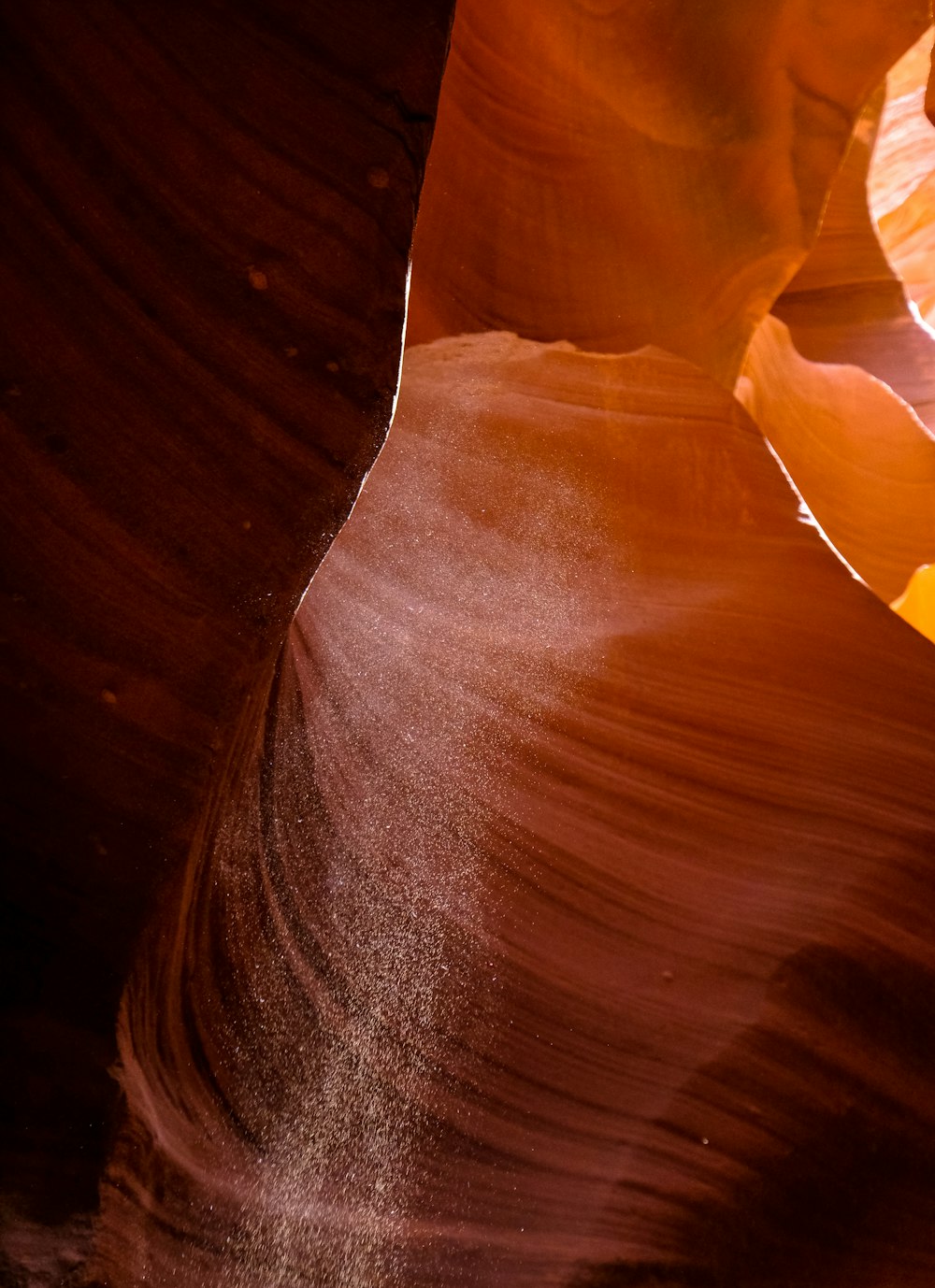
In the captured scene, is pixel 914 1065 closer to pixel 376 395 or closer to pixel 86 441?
pixel 376 395

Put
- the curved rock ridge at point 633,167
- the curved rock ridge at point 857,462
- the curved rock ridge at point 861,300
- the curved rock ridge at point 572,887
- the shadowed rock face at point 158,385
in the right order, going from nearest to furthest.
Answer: the shadowed rock face at point 158,385
the curved rock ridge at point 572,887
the curved rock ridge at point 633,167
the curved rock ridge at point 857,462
the curved rock ridge at point 861,300

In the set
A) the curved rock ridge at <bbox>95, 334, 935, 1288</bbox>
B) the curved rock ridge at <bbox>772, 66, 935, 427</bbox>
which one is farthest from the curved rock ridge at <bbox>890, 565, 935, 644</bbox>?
the curved rock ridge at <bbox>95, 334, 935, 1288</bbox>

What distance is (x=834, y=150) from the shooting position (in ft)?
9.91

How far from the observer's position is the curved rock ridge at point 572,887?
1595 millimetres

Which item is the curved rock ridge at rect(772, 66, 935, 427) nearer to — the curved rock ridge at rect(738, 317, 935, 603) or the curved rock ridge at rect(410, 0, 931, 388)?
the curved rock ridge at rect(738, 317, 935, 603)

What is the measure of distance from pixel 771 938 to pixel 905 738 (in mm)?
514

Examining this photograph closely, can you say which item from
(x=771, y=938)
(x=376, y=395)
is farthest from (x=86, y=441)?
(x=771, y=938)

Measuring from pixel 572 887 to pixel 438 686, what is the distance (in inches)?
18.0

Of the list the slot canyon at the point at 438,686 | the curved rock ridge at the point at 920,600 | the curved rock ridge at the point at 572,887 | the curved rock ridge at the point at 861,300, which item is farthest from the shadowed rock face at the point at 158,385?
the curved rock ridge at the point at 861,300

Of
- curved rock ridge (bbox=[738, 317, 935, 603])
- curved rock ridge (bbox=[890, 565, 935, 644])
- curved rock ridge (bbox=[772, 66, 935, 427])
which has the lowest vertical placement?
curved rock ridge (bbox=[890, 565, 935, 644])

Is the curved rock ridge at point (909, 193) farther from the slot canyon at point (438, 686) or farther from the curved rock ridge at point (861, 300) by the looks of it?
the slot canyon at point (438, 686)

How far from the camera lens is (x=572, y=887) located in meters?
1.90

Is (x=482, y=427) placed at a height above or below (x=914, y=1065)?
above

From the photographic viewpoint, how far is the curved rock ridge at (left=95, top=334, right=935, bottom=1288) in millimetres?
1595
